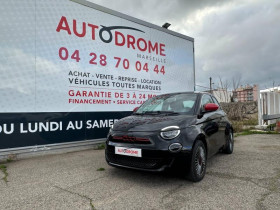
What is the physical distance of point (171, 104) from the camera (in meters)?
4.21

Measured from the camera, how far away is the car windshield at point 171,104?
3.92 m

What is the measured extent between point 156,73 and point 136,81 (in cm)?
106

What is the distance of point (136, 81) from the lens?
733 cm

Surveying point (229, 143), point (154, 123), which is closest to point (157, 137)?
point (154, 123)

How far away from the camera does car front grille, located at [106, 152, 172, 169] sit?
304 cm

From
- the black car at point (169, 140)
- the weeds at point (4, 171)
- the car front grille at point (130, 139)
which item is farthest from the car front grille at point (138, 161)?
the weeds at point (4, 171)

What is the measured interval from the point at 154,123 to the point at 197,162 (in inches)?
34.8

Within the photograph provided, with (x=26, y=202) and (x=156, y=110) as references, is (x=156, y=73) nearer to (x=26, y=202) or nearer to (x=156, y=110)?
(x=156, y=110)

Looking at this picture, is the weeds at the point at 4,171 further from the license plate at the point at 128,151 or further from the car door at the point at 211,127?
the car door at the point at 211,127

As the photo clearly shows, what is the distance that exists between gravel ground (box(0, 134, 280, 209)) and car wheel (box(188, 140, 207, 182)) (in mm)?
114

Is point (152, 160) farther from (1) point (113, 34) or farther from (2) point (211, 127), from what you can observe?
(1) point (113, 34)

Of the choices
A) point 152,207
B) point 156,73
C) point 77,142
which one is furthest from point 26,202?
point 156,73

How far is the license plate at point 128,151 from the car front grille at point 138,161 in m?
0.06

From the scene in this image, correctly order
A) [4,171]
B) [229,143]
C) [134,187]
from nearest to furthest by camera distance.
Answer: [134,187], [4,171], [229,143]
